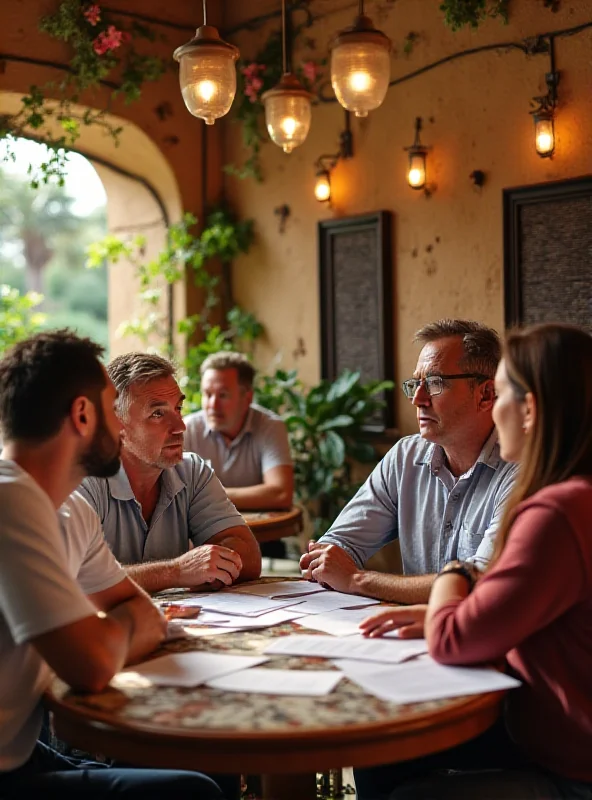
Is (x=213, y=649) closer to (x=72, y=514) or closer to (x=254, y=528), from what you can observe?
(x=72, y=514)

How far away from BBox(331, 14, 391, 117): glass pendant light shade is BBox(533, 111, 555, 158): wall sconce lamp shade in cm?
168

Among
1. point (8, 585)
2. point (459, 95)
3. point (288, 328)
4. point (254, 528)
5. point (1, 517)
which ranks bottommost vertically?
point (254, 528)

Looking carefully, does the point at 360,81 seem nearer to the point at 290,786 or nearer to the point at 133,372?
the point at 133,372

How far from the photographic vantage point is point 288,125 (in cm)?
380

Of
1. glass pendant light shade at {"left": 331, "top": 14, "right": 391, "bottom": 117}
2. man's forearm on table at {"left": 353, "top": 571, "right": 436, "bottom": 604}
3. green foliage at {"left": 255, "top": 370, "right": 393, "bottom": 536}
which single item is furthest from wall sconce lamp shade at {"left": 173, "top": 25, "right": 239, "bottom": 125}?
green foliage at {"left": 255, "top": 370, "right": 393, "bottom": 536}

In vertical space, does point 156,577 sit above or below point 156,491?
below

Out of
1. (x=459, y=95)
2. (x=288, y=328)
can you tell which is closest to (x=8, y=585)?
(x=459, y=95)

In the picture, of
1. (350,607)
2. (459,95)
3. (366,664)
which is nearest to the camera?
(366,664)

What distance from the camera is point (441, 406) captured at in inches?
111

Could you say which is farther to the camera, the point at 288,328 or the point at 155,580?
the point at 288,328

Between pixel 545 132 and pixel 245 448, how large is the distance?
2.15 meters

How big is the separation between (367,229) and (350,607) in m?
3.68

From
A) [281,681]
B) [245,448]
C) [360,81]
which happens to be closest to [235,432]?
[245,448]

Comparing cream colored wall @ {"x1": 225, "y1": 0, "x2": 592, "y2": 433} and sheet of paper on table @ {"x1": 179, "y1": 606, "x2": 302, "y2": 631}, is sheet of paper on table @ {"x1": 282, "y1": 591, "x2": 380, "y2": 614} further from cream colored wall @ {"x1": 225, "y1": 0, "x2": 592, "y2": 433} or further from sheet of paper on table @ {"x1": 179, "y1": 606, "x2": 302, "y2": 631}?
cream colored wall @ {"x1": 225, "y1": 0, "x2": 592, "y2": 433}
